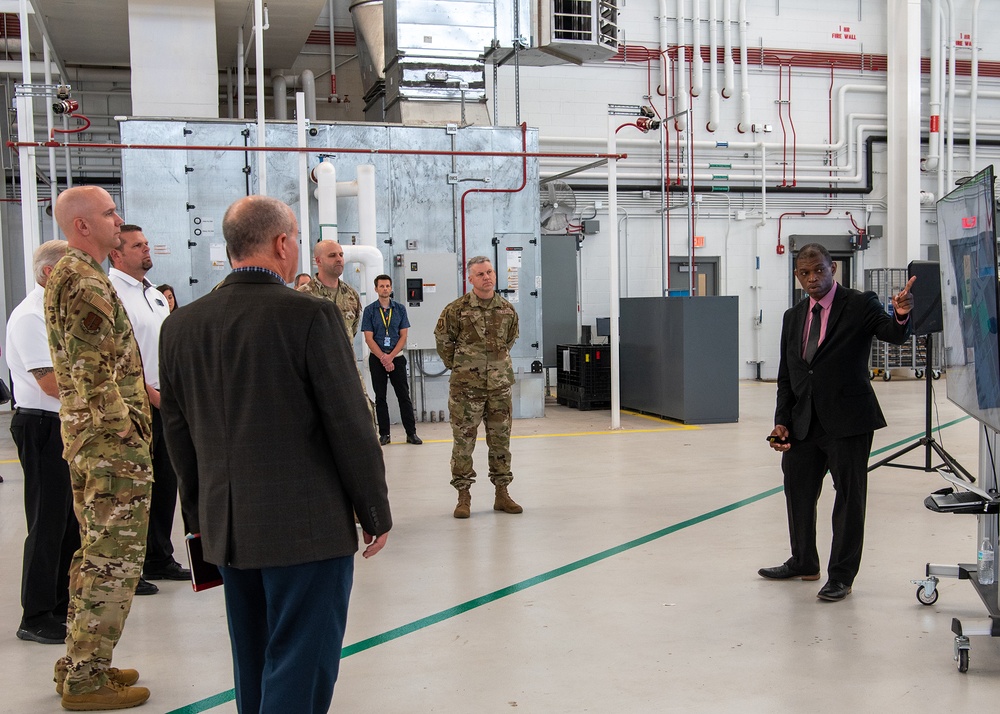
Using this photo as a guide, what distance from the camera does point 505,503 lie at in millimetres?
6121

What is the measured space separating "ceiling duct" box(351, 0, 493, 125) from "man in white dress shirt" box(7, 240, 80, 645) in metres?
7.33

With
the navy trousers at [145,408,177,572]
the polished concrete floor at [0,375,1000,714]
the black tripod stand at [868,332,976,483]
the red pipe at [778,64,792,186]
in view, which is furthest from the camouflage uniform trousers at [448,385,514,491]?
the red pipe at [778,64,792,186]

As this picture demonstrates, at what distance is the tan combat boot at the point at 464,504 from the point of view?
6.01 metres

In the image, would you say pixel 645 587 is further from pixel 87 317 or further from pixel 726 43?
→ pixel 726 43

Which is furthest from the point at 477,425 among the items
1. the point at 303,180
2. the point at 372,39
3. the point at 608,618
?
the point at 372,39

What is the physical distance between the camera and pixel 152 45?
9.95 meters

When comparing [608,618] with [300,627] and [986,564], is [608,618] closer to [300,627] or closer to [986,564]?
[986,564]

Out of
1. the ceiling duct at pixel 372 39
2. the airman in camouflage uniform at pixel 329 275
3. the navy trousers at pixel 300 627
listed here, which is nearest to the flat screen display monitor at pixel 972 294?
the navy trousers at pixel 300 627

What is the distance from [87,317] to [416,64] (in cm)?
824

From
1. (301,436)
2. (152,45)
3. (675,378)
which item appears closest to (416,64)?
(152,45)

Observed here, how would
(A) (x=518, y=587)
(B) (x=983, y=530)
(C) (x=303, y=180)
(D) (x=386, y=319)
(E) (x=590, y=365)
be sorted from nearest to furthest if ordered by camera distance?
(B) (x=983, y=530)
(A) (x=518, y=587)
(C) (x=303, y=180)
(D) (x=386, y=319)
(E) (x=590, y=365)

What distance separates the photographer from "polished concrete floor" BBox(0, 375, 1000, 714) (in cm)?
327

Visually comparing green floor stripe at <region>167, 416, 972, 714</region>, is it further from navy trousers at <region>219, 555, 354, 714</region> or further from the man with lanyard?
the man with lanyard

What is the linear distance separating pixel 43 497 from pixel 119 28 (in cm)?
886
